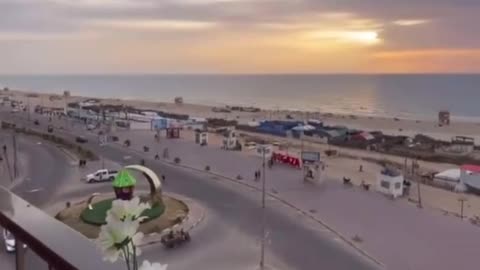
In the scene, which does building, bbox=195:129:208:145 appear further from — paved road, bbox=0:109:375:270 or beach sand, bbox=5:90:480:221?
paved road, bbox=0:109:375:270

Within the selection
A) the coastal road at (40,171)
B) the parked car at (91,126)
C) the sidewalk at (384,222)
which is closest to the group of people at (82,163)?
the coastal road at (40,171)

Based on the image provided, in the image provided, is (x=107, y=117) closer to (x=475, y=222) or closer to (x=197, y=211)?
(x=197, y=211)

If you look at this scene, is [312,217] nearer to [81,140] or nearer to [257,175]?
[257,175]

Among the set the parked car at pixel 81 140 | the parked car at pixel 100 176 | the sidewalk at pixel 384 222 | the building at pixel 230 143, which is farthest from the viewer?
the parked car at pixel 81 140

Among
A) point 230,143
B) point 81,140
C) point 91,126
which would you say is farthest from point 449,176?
point 91,126

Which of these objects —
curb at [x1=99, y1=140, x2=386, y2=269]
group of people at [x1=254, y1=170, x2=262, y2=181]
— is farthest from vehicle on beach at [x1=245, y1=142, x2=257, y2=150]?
group of people at [x1=254, y1=170, x2=262, y2=181]

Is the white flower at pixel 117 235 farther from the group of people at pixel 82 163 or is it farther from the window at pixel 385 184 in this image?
the group of people at pixel 82 163
